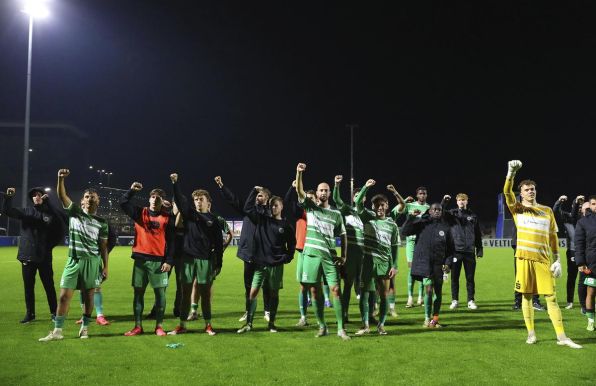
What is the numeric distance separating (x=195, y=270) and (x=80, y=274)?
161cm

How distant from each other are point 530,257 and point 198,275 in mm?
4748

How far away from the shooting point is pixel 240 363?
6395 millimetres

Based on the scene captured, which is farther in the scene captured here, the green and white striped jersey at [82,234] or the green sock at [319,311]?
the green sock at [319,311]

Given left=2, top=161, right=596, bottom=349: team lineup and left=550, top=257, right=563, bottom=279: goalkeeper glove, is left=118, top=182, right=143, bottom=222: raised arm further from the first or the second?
left=550, top=257, right=563, bottom=279: goalkeeper glove

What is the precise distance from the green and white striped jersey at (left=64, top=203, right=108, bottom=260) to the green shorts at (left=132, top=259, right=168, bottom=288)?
2.04 feet

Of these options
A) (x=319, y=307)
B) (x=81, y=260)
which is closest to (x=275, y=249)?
(x=319, y=307)

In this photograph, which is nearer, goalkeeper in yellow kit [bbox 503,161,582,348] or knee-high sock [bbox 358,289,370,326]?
goalkeeper in yellow kit [bbox 503,161,582,348]

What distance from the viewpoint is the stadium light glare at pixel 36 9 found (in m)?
29.8

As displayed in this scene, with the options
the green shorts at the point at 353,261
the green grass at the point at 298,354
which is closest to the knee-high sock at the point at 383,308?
the green grass at the point at 298,354

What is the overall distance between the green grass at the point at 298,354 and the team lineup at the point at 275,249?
0.36 m

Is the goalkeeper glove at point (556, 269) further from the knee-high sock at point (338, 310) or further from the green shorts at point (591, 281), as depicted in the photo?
the knee-high sock at point (338, 310)

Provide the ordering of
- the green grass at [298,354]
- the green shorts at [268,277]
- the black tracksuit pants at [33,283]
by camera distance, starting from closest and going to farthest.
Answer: the green grass at [298,354] → the green shorts at [268,277] → the black tracksuit pants at [33,283]

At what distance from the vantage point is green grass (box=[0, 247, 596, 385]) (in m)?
5.75

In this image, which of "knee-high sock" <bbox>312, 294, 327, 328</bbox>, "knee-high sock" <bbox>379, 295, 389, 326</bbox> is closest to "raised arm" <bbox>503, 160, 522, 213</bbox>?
"knee-high sock" <bbox>379, 295, 389, 326</bbox>
